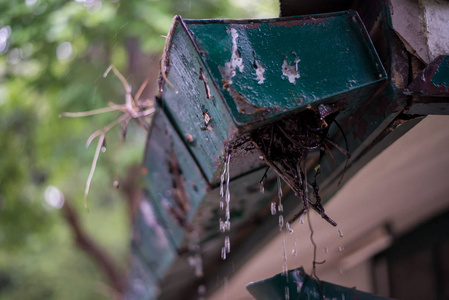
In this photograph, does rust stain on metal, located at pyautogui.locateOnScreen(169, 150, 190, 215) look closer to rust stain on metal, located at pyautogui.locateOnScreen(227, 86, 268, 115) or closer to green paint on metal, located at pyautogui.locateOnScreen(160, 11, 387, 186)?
green paint on metal, located at pyautogui.locateOnScreen(160, 11, 387, 186)

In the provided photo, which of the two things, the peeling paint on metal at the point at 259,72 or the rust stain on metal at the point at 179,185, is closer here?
the peeling paint on metal at the point at 259,72

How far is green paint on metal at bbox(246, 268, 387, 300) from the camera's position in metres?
1.58

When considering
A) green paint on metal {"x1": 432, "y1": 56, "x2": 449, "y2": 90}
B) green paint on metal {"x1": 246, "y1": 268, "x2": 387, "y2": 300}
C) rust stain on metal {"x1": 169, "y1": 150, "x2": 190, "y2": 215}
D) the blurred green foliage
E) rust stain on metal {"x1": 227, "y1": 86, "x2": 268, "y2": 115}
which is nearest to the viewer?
rust stain on metal {"x1": 227, "y1": 86, "x2": 268, "y2": 115}

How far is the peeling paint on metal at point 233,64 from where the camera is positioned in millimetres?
1231

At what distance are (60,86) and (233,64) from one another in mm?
4094

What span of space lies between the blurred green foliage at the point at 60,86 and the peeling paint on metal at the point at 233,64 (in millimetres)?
1943

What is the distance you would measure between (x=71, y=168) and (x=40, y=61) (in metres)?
1.80

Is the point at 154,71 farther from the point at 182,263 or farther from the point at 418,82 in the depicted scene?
the point at 418,82

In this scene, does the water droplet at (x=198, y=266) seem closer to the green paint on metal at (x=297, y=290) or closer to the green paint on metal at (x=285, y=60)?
the green paint on metal at (x=297, y=290)

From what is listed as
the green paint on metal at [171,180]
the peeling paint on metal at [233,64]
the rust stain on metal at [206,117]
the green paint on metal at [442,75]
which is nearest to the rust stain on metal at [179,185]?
the green paint on metal at [171,180]

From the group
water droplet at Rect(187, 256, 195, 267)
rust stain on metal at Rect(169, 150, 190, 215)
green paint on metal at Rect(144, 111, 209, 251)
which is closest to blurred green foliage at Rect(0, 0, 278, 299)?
Result: green paint on metal at Rect(144, 111, 209, 251)

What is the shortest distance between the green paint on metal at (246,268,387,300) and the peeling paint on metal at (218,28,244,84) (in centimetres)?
88

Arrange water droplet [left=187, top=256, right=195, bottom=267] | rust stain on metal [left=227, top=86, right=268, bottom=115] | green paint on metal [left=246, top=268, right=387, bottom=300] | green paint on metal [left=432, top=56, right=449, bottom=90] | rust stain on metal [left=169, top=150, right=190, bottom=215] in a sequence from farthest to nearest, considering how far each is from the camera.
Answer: water droplet [left=187, top=256, right=195, bottom=267] < rust stain on metal [left=169, top=150, right=190, bottom=215] < green paint on metal [left=246, top=268, right=387, bottom=300] < green paint on metal [left=432, top=56, right=449, bottom=90] < rust stain on metal [left=227, top=86, right=268, bottom=115]

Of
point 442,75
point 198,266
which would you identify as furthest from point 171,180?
point 442,75
